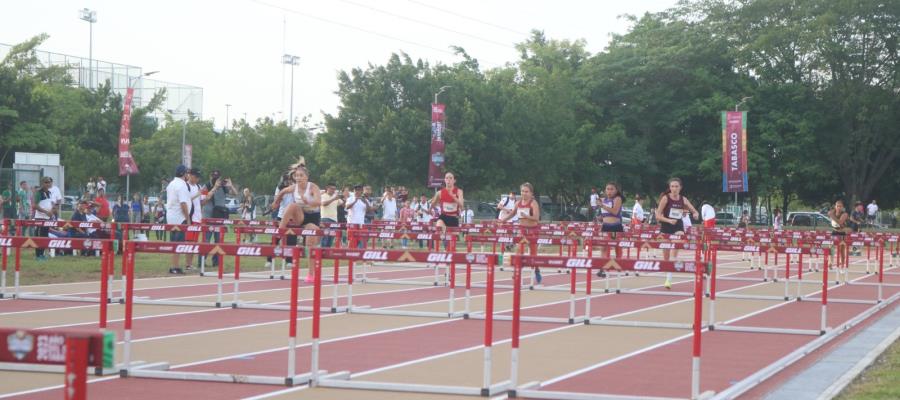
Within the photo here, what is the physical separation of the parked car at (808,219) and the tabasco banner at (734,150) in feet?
74.0

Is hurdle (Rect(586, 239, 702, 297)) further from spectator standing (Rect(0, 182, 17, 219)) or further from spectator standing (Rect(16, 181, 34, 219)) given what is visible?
spectator standing (Rect(0, 182, 17, 219))

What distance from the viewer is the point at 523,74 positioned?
74.6m

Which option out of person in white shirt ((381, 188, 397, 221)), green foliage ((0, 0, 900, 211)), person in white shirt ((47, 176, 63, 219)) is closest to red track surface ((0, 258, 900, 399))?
person in white shirt ((47, 176, 63, 219))

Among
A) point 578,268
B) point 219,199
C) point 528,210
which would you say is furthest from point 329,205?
point 578,268

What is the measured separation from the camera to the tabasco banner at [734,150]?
2087 inches

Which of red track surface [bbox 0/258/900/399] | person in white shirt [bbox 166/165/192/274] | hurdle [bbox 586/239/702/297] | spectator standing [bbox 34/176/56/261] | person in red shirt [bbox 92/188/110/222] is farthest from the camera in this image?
person in red shirt [bbox 92/188/110/222]

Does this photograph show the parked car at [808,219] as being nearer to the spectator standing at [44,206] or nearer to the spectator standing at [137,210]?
the spectator standing at [137,210]

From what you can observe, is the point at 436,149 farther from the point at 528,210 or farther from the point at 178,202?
the point at 178,202

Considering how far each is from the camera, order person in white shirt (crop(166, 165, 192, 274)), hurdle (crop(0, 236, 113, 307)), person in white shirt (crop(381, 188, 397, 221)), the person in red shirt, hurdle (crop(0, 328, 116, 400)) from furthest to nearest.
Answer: person in white shirt (crop(381, 188, 397, 221)), the person in red shirt, person in white shirt (crop(166, 165, 192, 274)), hurdle (crop(0, 236, 113, 307)), hurdle (crop(0, 328, 116, 400))

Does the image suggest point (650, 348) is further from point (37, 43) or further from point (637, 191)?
Answer: point (637, 191)

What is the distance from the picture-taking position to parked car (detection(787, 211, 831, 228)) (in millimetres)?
75256

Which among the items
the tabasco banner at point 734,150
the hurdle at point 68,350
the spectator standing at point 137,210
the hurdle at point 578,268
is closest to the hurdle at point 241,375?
the hurdle at point 578,268

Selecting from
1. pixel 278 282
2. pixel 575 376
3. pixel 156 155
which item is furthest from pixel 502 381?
pixel 156 155

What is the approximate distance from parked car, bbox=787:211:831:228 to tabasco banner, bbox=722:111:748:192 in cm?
2256
